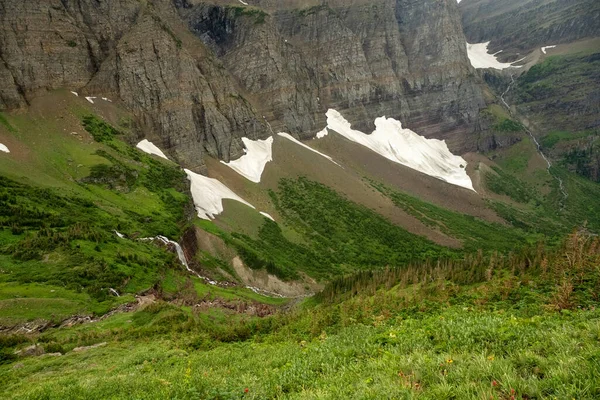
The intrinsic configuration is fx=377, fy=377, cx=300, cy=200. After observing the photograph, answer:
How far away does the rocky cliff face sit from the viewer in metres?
98.8

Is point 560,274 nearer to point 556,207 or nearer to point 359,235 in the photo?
point 359,235

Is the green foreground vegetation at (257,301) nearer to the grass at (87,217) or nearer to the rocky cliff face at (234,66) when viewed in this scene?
the grass at (87,217)

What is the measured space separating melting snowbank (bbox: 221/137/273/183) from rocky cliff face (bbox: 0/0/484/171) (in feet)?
9.83

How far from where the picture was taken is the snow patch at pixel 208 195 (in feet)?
298

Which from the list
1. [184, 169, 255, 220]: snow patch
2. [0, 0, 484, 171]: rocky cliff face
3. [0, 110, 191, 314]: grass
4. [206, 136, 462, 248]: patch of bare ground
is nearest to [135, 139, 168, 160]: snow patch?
[0, 0, 484, 171]: rocky cliff face

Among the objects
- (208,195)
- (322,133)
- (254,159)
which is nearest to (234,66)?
(322,133)

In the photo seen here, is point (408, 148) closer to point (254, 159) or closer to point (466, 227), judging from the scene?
point (466, 227)

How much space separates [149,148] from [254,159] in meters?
33.5

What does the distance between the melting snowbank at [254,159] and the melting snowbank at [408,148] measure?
39961 millimetres

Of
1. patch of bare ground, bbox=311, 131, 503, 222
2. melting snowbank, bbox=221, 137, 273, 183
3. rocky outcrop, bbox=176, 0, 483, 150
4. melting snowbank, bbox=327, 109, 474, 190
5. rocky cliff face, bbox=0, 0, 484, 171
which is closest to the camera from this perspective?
rocky cliff face, bbox=0, 0, 484, 171

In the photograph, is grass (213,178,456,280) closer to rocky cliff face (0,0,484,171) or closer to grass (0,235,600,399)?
rocky cliff face (0,0,484,171)

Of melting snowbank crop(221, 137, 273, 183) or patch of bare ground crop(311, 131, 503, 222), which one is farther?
patch of bare ground crop(311, 131, 503, 222)

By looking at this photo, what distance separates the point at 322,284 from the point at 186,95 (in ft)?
244

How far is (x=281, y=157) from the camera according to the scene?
13012 centimetres
